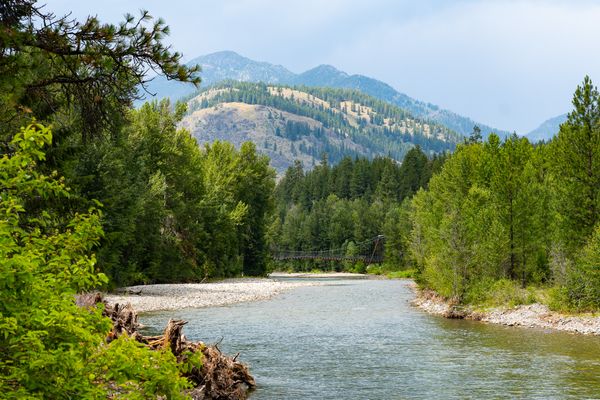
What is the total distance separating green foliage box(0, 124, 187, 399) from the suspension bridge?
458 feet

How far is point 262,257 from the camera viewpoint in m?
100

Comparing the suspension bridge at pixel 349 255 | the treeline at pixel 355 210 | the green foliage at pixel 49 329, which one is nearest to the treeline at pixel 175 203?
the green foliage at pixel 49 329

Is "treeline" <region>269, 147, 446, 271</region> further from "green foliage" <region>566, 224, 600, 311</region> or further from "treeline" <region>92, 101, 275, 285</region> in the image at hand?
"green foliage" <region>566, 224, 600, 311</region>

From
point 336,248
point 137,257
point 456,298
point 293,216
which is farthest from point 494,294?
point 293,216

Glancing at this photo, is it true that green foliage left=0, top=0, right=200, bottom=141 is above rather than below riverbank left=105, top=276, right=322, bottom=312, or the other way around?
above

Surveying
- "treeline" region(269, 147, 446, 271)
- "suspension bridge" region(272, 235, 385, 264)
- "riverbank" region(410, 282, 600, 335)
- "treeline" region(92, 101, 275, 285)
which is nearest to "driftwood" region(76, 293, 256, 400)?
"treeline" region(92, 101, 275, 285)

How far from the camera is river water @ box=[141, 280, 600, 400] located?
67.8 ft

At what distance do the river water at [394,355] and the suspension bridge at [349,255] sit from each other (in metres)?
103

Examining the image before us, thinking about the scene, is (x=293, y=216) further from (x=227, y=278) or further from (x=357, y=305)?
(x=357, y=305)

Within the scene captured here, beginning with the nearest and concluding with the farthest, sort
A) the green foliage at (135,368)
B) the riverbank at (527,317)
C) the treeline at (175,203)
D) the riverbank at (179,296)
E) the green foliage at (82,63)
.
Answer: the green foliage at (135,368), the green foliage at (82,63), the riverbank at (527,317), the riverbank at (179,296), the treeline at (175,203)

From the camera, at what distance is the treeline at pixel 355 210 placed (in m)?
146

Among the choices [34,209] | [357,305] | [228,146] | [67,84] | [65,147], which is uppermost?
[228,146]

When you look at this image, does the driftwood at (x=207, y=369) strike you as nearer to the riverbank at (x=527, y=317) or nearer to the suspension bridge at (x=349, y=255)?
the riverbank at (x=527, y=317)

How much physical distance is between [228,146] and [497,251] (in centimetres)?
4962
